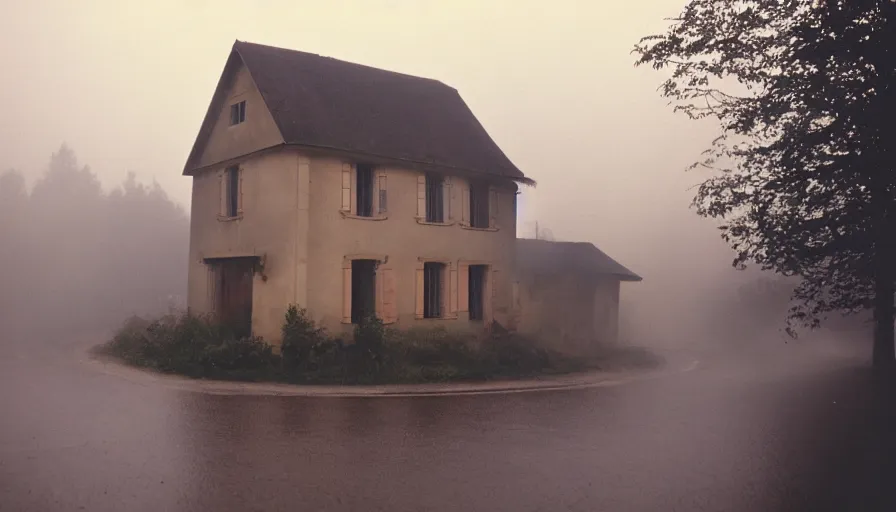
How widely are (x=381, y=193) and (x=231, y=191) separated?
4634mm

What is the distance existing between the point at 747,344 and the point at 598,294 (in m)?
14.5

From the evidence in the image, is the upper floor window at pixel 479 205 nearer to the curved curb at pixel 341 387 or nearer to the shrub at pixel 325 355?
the shrub at pixel 325 355

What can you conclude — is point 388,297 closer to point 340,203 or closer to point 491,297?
point 340,203

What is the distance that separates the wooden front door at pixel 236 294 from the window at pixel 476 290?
21.5ft

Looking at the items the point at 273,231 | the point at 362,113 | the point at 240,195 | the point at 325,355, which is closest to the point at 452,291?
the point at 325,355

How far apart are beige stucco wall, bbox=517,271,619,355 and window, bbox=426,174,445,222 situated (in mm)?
5724

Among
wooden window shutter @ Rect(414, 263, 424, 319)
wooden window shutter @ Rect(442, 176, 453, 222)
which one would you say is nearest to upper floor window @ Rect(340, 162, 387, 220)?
wooden window shutter @ Rect(414, 263, 424, 319)

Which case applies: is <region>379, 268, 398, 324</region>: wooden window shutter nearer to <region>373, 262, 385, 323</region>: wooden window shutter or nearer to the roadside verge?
<region>373, 262, 385, 323</region>: wooden window shutter

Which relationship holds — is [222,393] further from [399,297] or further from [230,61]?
[230,61]

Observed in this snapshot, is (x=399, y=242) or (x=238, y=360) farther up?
(x=399, y=242)

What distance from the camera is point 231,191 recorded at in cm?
1964

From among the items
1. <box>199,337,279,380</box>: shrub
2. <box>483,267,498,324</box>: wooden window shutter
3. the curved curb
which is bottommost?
the curved curb

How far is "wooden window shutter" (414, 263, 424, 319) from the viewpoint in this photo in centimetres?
1891

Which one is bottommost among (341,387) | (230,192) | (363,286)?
(341,387)
